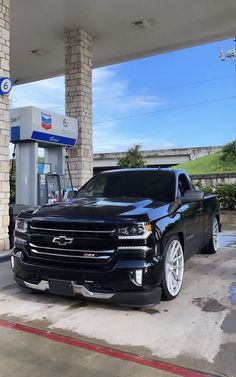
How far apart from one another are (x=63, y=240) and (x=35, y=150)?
22.5 ft

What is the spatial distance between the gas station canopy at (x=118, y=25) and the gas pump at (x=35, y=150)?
10.2ft

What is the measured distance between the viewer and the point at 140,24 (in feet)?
44.3

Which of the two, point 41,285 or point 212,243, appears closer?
point 41,285

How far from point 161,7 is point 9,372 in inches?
452

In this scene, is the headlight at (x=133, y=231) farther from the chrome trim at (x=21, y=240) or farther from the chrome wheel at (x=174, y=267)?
the chrome trim at (x=21, y=240)

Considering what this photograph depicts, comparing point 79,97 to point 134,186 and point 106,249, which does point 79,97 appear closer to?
point 134,186

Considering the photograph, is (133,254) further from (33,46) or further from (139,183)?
(33,46)

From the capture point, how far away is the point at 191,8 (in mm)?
12594

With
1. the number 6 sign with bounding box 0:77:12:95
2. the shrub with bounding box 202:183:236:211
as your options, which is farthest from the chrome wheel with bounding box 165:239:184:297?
the shrub with bounding box 202:183:236:211

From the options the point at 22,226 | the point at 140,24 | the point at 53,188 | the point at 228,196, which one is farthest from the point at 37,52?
the point at 22,226

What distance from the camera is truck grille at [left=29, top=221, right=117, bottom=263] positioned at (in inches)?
186

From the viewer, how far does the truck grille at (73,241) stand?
4.72 meters

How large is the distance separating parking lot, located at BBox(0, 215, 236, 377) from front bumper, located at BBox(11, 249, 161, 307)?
230 millimetres

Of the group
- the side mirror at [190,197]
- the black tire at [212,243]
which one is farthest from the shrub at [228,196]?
the side mirror at [190,197]
